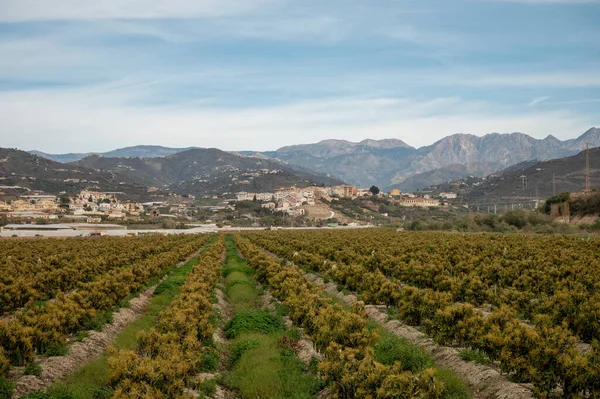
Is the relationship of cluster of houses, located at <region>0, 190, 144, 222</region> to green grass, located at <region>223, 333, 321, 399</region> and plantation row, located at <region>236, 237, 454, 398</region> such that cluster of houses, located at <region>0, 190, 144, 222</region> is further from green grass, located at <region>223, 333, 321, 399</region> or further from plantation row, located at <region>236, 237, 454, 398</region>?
green grass, located at <region>223, 333, 321, 399</region>

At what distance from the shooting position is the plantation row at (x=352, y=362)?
9.70 metres

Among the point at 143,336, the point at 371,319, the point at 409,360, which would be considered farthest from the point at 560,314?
the point at 143,336

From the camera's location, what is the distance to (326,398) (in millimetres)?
11797

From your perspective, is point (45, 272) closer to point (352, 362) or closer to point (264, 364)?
point (264, 364)

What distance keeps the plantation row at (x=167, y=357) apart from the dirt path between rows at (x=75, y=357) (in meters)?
1.72

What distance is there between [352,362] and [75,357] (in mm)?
8681

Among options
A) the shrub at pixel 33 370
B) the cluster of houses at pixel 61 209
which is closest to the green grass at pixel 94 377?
the shrub at pixel 33 370

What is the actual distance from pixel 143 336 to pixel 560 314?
11.5 metres

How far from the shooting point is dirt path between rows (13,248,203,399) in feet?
40.6

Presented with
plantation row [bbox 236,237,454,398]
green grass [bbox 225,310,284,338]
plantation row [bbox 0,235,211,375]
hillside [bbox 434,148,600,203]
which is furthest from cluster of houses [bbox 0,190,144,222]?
hillside [bbox 434,148,600,203]

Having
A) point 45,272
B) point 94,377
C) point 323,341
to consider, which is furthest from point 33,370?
point 45,272

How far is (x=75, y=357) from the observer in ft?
49.0

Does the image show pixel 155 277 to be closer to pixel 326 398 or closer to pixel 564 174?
pixel 326 398

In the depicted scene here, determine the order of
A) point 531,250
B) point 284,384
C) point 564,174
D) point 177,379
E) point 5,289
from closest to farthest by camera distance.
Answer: point 177,379, point 284,384, point 5,289, point 531,250, point 564,174
